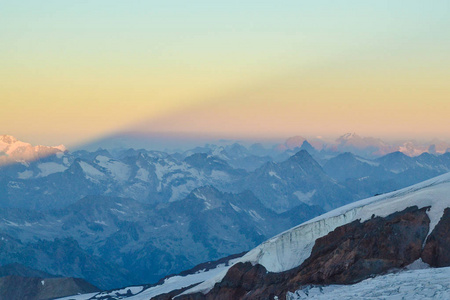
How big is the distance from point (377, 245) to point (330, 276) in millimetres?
8599

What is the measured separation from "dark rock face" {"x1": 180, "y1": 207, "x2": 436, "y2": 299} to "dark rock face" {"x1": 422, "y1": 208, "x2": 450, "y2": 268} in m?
0.14

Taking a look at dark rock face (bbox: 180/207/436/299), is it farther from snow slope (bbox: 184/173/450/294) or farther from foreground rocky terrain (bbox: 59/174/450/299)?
snow slope (bbox: 184/173/450/294)

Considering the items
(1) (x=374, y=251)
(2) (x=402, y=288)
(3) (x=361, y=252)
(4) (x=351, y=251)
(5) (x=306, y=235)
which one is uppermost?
(2) (x=402, y=288)

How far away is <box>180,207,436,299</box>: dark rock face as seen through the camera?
95.3 metres

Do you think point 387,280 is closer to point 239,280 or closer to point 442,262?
point 442,262

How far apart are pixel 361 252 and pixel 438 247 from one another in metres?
12.1

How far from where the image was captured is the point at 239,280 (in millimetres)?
136500

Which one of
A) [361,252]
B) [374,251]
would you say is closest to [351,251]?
[361,252]

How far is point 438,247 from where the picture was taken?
9388cm

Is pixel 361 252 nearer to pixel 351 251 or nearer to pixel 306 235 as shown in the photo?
pixel 351 251

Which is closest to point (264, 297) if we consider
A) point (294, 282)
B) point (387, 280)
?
point (294, 282)

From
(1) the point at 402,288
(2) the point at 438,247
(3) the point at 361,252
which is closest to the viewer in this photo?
(1) the point at 402,288

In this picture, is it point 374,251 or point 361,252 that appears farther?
point 361,252

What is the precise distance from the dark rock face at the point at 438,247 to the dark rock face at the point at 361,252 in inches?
5.3
